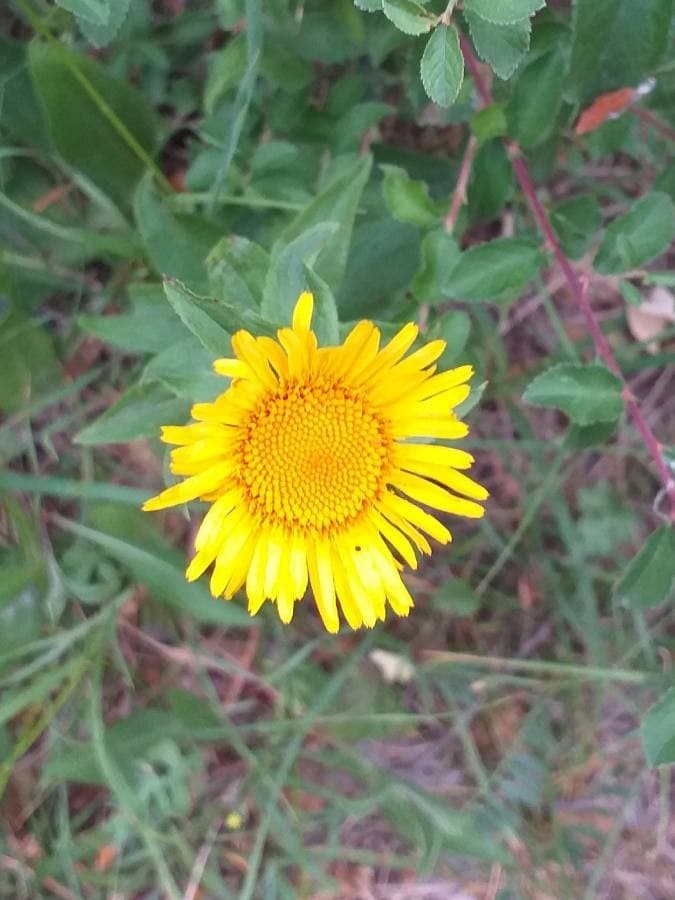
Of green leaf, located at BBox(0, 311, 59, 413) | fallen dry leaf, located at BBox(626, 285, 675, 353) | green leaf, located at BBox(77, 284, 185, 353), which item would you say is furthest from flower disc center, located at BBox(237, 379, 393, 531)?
fallen dry leaf, located at BBox(626, 285, 675, 353)

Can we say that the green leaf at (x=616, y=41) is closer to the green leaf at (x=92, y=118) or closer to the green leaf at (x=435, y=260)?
the green leaf at (x=435, y=260)

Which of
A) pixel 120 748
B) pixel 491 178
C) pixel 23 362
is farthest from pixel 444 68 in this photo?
pixel 120 748

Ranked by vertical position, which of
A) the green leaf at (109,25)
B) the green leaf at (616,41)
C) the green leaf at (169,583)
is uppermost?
the green leaf at (109,25)

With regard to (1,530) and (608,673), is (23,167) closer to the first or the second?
(1,530)

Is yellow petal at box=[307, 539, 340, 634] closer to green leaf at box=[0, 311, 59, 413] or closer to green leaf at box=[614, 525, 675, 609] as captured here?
green leaf at box=[614, 525, 675, 609]

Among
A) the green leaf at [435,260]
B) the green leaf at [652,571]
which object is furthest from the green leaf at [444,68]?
the green leaf at [652,571]

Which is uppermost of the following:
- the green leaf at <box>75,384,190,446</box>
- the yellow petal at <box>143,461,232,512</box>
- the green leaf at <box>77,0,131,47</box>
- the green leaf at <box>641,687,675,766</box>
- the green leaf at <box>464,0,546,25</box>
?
the green leaf at <box>77,0,131,47</box>

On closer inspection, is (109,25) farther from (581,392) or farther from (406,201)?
(581,392)
